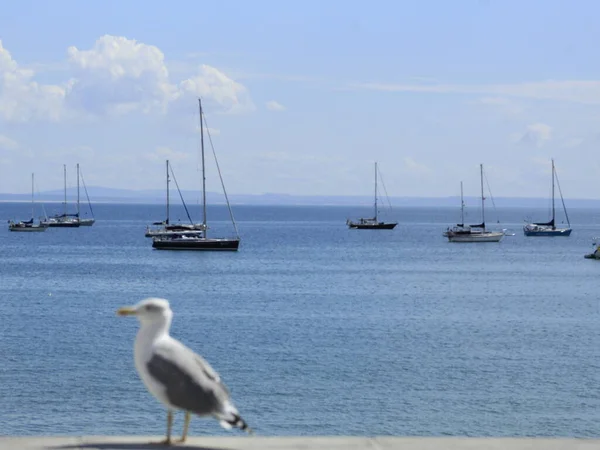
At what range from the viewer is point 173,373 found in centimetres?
780

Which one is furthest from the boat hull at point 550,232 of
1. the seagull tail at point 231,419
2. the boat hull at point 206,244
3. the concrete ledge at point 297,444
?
the seagull tail at point 231,419

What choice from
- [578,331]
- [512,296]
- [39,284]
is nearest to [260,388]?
[578,331]

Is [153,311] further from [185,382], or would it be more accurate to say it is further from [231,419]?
[231,419]

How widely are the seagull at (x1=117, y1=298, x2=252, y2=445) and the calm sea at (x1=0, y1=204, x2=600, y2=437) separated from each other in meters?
21.5

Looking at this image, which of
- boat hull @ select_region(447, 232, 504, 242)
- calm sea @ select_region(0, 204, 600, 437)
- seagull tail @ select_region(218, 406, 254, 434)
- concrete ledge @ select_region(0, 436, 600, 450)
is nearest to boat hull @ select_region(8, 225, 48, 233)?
boat hull @ select_region(447, 232, 504, 242)

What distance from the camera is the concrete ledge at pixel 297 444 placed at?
8.21 m

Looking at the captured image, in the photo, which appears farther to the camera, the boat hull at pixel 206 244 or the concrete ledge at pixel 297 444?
the boat hull at pixel 206 244

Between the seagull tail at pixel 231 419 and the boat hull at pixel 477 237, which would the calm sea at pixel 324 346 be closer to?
the seagull tail at pixel 231 419

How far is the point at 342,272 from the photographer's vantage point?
93438 millimetres

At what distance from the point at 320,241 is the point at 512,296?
83385 mm

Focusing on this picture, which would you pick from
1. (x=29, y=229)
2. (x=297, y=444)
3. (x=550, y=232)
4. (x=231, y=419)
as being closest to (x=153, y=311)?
(x=231, y=419)

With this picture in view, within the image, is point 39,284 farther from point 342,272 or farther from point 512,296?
point 512,296

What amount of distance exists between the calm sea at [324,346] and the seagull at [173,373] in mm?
21475

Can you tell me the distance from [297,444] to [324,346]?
1509 inches
